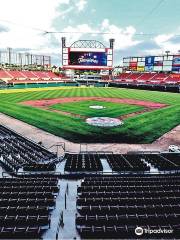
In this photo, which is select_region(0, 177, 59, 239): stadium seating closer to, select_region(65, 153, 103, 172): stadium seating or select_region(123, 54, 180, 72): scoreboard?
select_region(65, 153, 103, 172): stadium seating

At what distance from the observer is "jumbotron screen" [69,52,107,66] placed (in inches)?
3698

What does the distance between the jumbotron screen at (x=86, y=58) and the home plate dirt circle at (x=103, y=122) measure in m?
64.3

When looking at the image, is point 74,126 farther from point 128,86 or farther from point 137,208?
point 128,86

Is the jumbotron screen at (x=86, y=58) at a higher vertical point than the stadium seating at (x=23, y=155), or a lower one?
higher

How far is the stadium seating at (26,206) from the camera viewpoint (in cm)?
909

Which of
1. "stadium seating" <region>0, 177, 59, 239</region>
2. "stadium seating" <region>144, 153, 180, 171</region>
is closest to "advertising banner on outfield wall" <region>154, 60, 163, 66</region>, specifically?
"stadium seating" <region>144, 153, 180, 171</region>

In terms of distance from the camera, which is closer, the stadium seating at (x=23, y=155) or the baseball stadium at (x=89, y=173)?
the baseball stadium at (x=89, y=173)

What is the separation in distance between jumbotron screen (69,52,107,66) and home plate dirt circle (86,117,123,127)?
64.3 metres

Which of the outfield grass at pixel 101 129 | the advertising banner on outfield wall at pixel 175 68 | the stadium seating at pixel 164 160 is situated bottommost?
the stadium seating at pixel 164 160

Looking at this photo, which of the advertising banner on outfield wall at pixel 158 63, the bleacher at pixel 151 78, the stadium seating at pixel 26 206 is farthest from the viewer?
the advertising banner on outfield wall at pixel 158 63

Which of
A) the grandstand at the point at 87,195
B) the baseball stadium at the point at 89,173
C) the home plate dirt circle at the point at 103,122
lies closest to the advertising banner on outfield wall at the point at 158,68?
the baseball stadium at the point at 89,173

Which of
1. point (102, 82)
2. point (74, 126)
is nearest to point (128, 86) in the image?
point (102, 82)

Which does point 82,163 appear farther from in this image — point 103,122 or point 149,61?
point 149,61

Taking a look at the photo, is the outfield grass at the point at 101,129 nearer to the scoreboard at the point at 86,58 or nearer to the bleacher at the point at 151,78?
the bleacher at the point at 151,78
